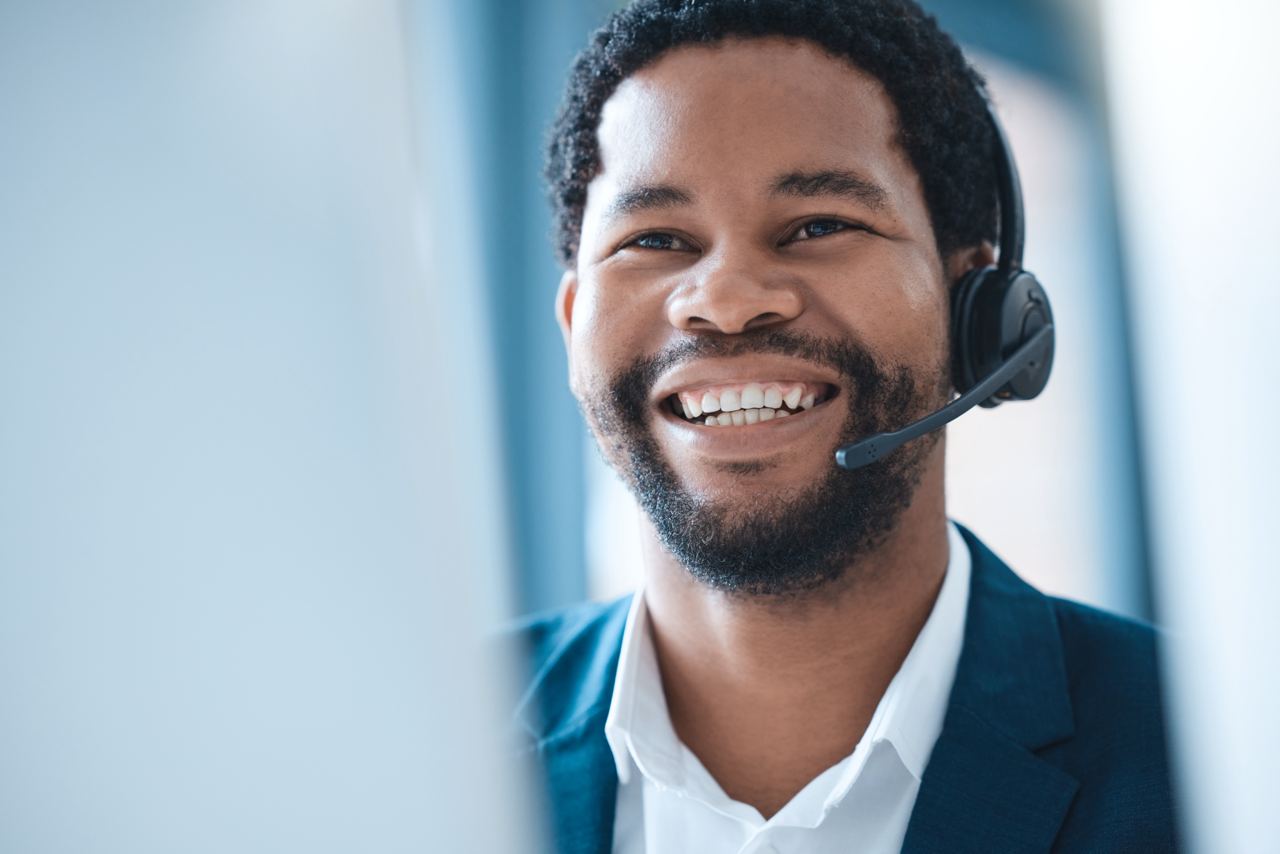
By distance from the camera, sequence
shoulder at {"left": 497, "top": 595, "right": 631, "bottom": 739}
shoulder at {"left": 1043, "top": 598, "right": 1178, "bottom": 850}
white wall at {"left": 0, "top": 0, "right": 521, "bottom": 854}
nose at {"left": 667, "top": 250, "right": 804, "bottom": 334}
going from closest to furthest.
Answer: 1. white wall at {"left": 0, "top": 0, "right": 521, "bottom": 854}
2. shoulder at {"left": 1043, "top": 598, "right": 1178, "bottom": 850}
3. nose at {"left": 667, "top": 250, "right": 804, "bottom": 334}
4. shoulder at {"left": 497, "top": 595, "right": 631, "bottom": 739}

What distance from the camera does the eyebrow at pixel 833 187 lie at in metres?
1.29

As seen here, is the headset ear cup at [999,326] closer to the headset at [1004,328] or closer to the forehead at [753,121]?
the headset at [1004,328]

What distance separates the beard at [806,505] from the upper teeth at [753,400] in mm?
38

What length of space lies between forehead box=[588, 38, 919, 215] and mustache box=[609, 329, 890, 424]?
0.57ft

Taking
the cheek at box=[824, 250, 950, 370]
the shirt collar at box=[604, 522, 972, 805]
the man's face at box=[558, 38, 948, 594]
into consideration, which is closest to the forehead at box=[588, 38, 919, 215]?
the man's face at box=[558, 38, 948, 594]

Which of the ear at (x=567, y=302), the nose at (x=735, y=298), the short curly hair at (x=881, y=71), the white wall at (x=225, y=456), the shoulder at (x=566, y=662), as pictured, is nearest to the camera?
the white wall at (x=225, y=456)

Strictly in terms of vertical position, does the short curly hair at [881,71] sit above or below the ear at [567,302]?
above

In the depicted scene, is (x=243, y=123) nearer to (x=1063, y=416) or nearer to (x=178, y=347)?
(x=178, y=347)

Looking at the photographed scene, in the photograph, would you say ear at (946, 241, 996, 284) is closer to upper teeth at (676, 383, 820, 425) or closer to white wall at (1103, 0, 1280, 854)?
upper teeth at (676, 383, 820, 425)

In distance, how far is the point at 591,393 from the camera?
1.42 meters

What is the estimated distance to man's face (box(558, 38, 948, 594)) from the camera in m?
1.29

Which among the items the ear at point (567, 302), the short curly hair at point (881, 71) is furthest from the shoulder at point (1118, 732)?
the ear at point (567, 302)

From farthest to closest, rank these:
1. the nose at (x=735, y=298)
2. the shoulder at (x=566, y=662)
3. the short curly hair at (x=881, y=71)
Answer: the shoulder at (x=566, y=662)
the short curly hair at (x=881, y=71)
the nose at (x=735, y=298)

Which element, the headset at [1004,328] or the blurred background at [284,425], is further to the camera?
the headset at [1004,328]
